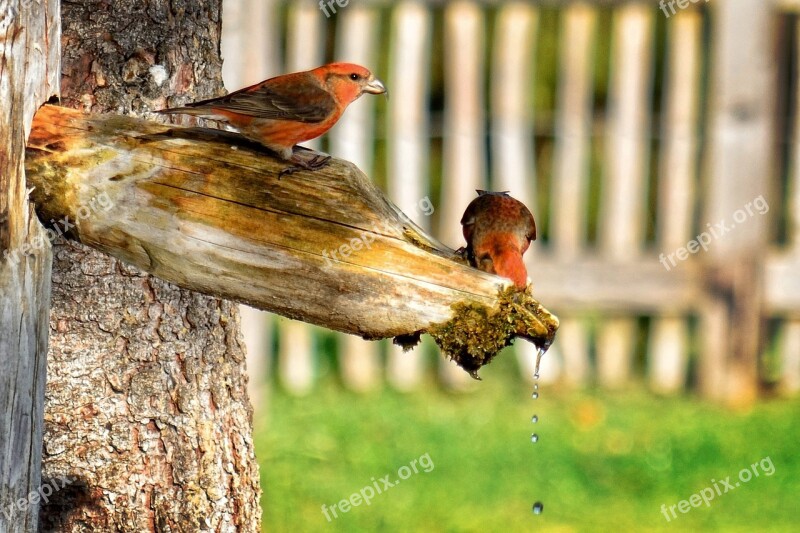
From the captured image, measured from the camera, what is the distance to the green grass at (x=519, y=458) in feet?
20.3

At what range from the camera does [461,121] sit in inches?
323

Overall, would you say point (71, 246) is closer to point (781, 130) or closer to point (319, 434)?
point (319, 434)

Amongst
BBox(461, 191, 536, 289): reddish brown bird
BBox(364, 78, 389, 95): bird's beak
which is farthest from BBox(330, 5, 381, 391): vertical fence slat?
BBox(461, 191, 536, 289): reddish brown bird

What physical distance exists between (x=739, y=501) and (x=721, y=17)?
3593mm

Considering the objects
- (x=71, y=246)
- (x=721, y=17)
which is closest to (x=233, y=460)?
(x=71, y=246)

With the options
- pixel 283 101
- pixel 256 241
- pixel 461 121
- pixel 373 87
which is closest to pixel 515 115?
pixel 461 121

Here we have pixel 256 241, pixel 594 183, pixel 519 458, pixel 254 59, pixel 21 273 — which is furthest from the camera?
pixel 594 183

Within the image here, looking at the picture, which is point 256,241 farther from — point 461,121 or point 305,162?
point 461,121

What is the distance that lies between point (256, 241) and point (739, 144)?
592 cm

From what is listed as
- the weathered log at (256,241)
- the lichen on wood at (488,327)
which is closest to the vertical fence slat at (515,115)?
the lichen on wood at (488,327)

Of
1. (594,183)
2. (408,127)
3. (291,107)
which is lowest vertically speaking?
(291,107)

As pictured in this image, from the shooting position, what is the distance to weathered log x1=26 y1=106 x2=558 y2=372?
3.06m

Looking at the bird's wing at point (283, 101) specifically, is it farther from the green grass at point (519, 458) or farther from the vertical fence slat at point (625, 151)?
the vertical fence slat at point (625, 151)

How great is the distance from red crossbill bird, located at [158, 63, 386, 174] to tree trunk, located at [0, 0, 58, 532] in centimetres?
56
